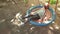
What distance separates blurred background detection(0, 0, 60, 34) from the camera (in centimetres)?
204

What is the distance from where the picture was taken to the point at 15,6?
2.32 meters

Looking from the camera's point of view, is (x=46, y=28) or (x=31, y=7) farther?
(x=31, y=7)

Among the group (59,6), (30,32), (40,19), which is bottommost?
(30,32)

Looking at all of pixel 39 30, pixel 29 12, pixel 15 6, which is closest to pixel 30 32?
pixel 39 30

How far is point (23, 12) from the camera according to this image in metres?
2.25

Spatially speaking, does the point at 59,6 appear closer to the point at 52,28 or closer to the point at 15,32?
the point at 52,28

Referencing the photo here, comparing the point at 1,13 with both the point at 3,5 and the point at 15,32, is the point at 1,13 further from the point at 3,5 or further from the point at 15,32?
the point at 15,32

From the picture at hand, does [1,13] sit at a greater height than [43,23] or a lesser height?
greater

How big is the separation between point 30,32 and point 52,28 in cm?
28

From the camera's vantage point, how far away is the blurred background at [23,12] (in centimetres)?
204

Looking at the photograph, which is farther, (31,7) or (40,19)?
(31,7)

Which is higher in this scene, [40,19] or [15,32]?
[40,19]

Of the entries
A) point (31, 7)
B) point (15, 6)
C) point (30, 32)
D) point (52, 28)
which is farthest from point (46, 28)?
point (15, 6)

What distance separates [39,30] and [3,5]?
670 mm
